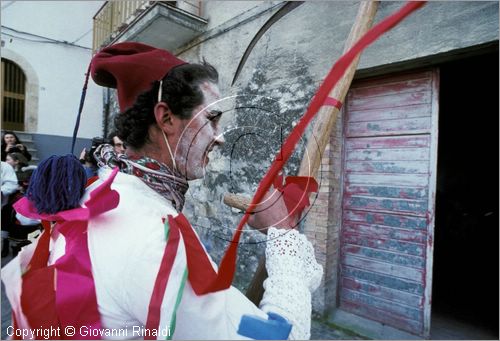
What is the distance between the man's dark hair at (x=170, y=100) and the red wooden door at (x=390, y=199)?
7.70 ft

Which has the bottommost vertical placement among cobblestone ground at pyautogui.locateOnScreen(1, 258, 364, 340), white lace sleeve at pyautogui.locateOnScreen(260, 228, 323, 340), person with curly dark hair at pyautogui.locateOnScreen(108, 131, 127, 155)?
cobblestone ground at pyautogui.locateOnScreen(1, 258, 364, 340)

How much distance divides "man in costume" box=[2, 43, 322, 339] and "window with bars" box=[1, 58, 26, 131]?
34.8 feet

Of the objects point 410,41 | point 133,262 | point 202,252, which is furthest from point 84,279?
point 410,41

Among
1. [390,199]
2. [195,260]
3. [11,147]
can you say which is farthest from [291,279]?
[11,147]

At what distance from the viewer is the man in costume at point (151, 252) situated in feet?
2.34

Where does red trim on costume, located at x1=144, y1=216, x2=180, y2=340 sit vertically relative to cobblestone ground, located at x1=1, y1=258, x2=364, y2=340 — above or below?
above

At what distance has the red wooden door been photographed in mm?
2686

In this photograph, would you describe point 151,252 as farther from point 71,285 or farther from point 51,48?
point 51,48

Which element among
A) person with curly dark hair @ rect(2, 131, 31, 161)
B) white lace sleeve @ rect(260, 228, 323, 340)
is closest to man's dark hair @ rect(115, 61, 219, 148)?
white lace sleeve @ rect(260, 228, 323, 340)

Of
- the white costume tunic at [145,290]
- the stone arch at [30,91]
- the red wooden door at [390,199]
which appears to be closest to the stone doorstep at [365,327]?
the red wooden door at [390,199]

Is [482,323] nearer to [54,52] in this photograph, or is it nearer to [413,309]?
[413,309]

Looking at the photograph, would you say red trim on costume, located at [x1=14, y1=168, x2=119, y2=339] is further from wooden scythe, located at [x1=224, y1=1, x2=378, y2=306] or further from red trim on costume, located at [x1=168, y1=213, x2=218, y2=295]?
wooden scythe, located at [x1=224, y1=1, x2=378, y2=306]

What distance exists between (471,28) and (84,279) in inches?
113

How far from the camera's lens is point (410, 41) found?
2533mm
